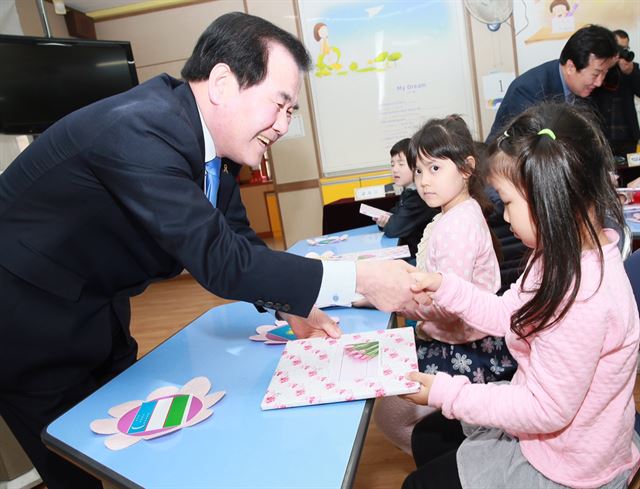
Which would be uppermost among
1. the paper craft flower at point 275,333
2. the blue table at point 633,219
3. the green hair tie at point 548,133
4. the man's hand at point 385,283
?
the green hair tie at point 548,133

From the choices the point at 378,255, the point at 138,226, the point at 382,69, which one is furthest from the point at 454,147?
the point at 382,69

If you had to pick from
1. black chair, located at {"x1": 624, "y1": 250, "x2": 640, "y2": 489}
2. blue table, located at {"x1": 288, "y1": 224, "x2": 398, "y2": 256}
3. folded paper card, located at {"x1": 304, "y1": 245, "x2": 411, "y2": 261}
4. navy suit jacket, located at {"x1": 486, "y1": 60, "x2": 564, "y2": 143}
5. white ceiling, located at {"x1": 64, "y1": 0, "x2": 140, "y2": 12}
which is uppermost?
white ceiling, located at {"x1": 64, "y1": 0, "x2": 140, "y2": 12}

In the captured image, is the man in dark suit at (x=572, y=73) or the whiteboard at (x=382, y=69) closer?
the man in dark suit at (x=572, y=73)

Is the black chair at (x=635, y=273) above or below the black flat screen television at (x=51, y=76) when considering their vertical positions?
below

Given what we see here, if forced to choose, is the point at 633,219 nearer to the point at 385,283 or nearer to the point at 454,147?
the point at 454,147

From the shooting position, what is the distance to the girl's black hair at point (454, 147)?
5.13 ft

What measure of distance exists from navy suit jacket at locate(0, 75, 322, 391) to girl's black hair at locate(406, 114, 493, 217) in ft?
2.57

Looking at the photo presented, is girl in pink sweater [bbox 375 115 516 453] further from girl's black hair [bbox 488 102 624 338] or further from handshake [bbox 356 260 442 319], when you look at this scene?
girl's black hair [bbox 488 102 624 338]

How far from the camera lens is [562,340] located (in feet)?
2.63

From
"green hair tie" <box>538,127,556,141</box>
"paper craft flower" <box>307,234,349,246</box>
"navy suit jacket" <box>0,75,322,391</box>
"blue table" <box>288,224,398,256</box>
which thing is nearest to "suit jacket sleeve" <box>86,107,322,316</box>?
"navy suit jacket" <box>0,75,322,391</box>

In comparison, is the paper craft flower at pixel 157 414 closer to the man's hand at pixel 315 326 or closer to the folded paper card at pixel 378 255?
the man's hand at pixel 315 326

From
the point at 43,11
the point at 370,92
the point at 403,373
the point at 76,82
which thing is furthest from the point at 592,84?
the point at 43,11

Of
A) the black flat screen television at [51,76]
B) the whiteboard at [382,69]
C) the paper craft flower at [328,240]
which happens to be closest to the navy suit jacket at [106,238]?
the paper craft flower at [328,240]

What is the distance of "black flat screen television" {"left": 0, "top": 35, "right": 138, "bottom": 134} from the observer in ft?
10.3
